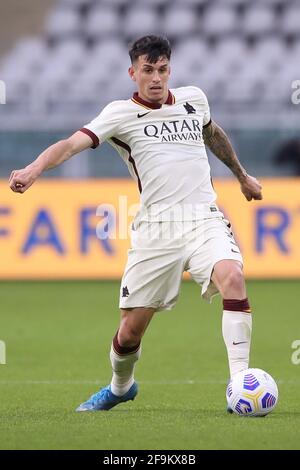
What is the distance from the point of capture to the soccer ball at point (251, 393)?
5.97 m

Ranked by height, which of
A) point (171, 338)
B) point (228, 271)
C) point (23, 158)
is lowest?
point (171, 338)

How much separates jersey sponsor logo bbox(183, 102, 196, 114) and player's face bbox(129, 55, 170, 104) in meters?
0.17

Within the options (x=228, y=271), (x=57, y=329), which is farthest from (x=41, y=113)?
(x=228, y=271)

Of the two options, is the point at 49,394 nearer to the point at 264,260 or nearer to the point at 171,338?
the point at 171,338

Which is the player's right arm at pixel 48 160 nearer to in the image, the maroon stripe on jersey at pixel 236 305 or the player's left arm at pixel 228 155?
the player's left arm at pixel 228 155

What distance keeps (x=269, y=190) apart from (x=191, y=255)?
30.3 feet

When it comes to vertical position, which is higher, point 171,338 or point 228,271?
point 228,271

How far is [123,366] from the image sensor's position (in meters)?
6.74

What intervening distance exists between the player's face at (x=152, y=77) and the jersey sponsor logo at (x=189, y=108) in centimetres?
17

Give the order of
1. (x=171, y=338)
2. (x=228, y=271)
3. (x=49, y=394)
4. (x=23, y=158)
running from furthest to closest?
1. (x=23, y=158)
2. (x=171, y=338)
3. (x=49, y=394)
4. (x=228, y=271)

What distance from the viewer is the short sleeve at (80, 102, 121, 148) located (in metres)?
6.36

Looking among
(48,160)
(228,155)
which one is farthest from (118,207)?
(48,160)

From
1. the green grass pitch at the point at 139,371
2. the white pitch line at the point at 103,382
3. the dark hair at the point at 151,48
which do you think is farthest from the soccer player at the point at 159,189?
the white pitch line at the point at 103,382

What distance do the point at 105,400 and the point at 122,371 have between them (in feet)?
0.68
